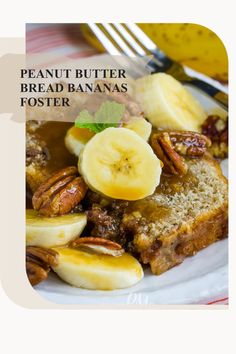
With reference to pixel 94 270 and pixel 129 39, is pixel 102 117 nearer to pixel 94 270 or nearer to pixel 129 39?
pixel 129 39

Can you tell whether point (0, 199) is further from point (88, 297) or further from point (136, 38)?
point (136, 38)

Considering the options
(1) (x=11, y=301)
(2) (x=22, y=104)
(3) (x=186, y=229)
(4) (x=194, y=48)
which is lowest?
(1) (x=11, y=301)

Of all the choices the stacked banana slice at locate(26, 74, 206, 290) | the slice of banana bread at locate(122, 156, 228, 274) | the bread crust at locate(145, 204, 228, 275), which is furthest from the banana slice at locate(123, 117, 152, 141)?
the bread crust at locate(145, 204, 228, 275)

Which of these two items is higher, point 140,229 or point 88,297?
point 140,229

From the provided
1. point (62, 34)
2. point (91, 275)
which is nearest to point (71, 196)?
point (91, 275)

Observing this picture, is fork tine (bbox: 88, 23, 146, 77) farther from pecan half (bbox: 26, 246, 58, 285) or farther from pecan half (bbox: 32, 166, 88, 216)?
pecan half (bbox: 26, 246, 58, 285)
